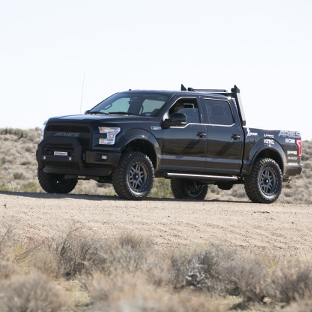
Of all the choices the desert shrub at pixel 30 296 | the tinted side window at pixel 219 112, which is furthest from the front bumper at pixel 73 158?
the desert shrub at pixel 30 296

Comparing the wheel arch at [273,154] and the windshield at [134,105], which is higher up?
the windshield at [134,105]

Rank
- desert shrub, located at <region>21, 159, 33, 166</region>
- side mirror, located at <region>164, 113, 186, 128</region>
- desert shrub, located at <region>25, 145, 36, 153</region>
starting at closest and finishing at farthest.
A: side mirror, located at <region>164, 113, 186, 128</region>
desert shrub, located at <region>21, 159, 33, 166</region>
desert shrub, located at <region>25, 145, 36, 153</region>

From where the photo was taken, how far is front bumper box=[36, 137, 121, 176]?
41.7 ft

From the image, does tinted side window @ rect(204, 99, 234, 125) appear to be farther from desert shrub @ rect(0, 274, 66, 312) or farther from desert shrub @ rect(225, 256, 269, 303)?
desert shrub @ rect(0, 274, 66, 312)

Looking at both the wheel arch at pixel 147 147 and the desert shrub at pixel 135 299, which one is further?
the wheel arch at pixel 147 147

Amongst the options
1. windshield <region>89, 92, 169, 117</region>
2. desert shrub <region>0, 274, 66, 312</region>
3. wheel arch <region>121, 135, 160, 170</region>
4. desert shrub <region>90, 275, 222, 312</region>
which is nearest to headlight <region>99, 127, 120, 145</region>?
wheel arch <region>121, 135, 160, 170</region>

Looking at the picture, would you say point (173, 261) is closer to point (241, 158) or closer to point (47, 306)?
point (47, 306)

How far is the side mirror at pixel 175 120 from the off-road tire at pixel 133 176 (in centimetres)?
81

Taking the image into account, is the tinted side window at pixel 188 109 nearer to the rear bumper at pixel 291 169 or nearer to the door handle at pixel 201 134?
the door handle at pixel 201 134

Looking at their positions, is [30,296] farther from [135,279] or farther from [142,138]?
[142,138]

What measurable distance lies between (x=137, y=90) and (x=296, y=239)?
5.25 m

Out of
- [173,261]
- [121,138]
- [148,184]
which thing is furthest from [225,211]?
[173,261]

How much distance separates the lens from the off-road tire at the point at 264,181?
15.3m

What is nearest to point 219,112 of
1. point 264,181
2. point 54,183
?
point 264,181
